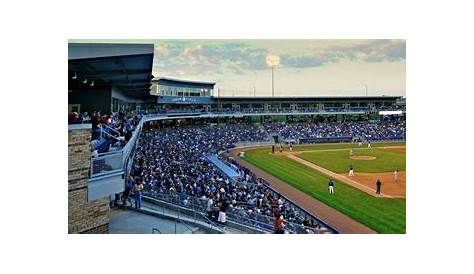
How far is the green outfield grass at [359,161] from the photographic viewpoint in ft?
82.7

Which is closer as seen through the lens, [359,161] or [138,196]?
[138,196]

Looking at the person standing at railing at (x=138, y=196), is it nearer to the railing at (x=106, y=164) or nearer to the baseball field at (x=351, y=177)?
the railing at (x=106, y=164)

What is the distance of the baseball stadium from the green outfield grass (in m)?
0.07

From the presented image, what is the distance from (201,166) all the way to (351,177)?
7972 mm

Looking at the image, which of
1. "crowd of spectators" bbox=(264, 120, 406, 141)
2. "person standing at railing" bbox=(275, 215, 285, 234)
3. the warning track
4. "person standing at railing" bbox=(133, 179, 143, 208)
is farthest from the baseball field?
"person standing at railing" bbox=(133, 179, 143, 208)

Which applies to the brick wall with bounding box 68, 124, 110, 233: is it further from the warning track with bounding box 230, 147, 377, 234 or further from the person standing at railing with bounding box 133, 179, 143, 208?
the warning track with bounding box 230, 147, 377, 234

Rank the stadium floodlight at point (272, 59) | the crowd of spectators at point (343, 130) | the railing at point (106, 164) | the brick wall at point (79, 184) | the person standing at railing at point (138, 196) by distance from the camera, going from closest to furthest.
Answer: the brick wall at point (79, 184), the railing at point (106, 164), the person standing at railing at point (138, 196), the stadium floodlight at point (272, 59), the crowd of spectators at point (343, 130)

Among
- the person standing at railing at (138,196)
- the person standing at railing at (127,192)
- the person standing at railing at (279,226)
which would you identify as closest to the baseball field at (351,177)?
the person standing at railing at (279,226)

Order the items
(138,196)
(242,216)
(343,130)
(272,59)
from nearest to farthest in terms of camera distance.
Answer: (242,216) < (138,196) < (272,59) < (343,130)

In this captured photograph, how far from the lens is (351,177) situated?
22.1m

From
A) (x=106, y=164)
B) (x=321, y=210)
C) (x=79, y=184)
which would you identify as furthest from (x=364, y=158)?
(x=79, y=184)

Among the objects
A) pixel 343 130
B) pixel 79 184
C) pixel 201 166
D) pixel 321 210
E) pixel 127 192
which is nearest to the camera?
pixel 79 184

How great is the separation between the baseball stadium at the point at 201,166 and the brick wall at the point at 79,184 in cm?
2

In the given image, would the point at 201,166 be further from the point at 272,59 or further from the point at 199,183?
the point at 272,59
